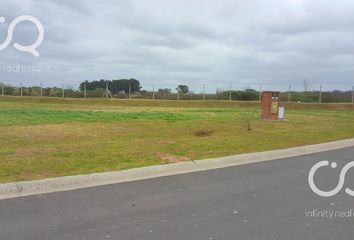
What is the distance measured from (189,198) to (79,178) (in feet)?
7.87

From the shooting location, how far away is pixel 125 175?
970 centimetres

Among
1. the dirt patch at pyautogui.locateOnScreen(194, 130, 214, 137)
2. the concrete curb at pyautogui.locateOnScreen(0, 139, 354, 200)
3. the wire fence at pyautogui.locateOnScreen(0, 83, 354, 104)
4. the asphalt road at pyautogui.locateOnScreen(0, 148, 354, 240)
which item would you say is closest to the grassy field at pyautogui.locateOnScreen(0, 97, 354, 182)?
the dirt patch at pyautogui.locateOnScreen(194, 130, 214, 137)

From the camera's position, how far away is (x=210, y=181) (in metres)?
9.30

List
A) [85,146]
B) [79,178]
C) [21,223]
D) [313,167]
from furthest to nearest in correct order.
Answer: [85,146], [313,167], [79,178], [21,223]

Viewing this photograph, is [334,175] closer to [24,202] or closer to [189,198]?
[189,198]

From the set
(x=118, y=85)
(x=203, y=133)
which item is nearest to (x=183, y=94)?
(x=118, y=85)

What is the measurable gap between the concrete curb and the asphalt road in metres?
0.42

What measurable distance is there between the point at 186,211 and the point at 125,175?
117 inches

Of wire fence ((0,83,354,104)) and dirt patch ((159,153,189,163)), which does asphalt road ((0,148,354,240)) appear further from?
wire fence ((0,83,354,104))

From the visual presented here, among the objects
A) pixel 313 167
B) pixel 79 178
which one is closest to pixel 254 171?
pixel 313 167

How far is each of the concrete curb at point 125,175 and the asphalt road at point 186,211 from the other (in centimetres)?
42

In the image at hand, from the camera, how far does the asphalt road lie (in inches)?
235

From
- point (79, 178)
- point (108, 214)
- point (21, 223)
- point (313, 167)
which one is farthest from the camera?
point (313, 167)

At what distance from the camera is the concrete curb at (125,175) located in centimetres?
830
